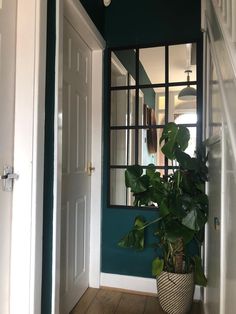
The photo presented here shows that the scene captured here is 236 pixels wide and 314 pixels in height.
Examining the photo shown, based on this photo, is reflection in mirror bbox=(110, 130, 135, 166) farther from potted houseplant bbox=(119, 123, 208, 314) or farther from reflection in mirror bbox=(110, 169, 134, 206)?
potted houseplant bbox=(119, 123, 208, 314)

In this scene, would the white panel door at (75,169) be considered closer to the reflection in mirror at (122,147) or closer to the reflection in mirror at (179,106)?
the reflection in mirror at (122,147)

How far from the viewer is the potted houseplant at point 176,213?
176 centimetres

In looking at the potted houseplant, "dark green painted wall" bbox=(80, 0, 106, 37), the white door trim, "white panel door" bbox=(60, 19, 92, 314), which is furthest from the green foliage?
"dark green painted wall" bbox=(80, 0, 106, 37)

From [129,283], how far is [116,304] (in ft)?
0.87

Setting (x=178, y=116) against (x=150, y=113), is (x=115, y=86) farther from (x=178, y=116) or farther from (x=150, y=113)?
(x=178, y=116)

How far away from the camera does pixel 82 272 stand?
223 cm

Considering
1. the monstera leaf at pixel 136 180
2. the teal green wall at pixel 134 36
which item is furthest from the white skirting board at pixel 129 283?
the monstera leaf at pixel 136 180

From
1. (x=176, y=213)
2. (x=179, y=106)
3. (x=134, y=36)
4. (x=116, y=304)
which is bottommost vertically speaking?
(x=116, y=304)

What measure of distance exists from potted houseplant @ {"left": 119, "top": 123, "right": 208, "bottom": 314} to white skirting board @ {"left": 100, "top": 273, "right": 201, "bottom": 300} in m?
0.37

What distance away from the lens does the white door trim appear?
1306mm

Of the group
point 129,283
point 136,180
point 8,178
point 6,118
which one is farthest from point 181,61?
point 129,283

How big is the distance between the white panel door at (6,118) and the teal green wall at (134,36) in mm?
1210

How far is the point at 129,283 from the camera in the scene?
2.33 metres

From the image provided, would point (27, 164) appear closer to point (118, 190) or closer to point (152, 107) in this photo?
point (118, 190)
